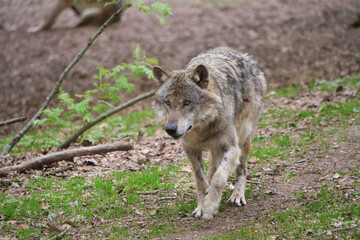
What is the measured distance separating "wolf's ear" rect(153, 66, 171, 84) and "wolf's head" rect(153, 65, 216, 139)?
0.12 m

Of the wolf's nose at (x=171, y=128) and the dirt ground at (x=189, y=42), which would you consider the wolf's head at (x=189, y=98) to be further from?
the dirt ground at (x=189, y=42)

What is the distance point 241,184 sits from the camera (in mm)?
6422

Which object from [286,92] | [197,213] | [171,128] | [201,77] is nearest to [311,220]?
[197,213]

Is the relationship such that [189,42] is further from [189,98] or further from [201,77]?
[189,98]

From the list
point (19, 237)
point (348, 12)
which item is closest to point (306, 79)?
point (348, 12)

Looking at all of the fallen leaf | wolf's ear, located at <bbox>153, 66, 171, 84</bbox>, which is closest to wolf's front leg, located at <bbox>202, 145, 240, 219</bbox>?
wolf's ear, located at <bbox>153, 66, 171, 84</bbox>

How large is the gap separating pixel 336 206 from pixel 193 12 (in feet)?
52.0

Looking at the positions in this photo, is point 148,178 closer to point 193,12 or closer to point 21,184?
point 21,184

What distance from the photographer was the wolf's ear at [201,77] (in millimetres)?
5605

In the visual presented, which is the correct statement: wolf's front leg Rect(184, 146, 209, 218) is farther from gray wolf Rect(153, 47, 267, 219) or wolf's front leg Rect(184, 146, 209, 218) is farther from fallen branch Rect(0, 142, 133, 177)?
fallen branch Rect(0, 142, 133, 177)

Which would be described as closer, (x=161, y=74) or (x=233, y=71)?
(x=161, y=74)

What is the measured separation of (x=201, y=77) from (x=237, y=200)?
209 centimetres

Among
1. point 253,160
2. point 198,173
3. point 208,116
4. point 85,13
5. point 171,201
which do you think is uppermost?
point 208,116

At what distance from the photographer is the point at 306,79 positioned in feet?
44.5
